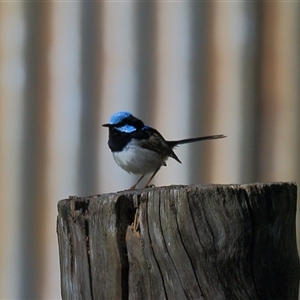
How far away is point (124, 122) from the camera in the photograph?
13.5 feet

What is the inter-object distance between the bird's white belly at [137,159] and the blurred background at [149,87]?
0.14m

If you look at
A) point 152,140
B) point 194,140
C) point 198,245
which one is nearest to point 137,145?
point 152,140

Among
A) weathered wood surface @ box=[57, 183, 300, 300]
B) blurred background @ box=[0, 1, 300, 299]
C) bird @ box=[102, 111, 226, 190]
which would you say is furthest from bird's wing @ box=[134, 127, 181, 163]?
weathered wood surface @ box=[57, 183, 300, 300]

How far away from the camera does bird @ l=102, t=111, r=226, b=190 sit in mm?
4074

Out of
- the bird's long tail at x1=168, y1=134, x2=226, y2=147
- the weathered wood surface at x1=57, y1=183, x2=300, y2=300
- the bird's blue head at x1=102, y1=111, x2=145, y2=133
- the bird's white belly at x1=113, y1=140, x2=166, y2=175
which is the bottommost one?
the weathered wood surface at x1=57, y1=183, x2=300, y2=300

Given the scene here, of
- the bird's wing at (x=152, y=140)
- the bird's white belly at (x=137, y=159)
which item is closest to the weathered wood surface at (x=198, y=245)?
the bird's white belly at (x=137, y=159)

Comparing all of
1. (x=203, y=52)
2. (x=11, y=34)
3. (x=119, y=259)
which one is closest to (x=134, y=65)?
(x=203, y=52)

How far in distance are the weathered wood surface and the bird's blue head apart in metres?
1.90

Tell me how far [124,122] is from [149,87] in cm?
35

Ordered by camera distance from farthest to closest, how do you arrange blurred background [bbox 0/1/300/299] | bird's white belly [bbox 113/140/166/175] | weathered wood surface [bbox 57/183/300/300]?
blurred background [bbox 0/1/300/299], bird's white belly [bbox 113/140/166/175], weathered wood surface [bbox 57/183/300/300]

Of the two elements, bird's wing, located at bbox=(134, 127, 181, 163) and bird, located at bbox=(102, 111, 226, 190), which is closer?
bird, located at bbox=(102, 111, 226, 190)

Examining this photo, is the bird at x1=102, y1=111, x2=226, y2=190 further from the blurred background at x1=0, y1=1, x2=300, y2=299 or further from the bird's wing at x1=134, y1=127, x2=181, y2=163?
the blurred background at x1=0, y1=1, x2=300, y2=299

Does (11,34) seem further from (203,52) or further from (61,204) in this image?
(61,204)

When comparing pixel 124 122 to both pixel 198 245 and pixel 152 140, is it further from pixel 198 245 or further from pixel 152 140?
pixel 198 245
